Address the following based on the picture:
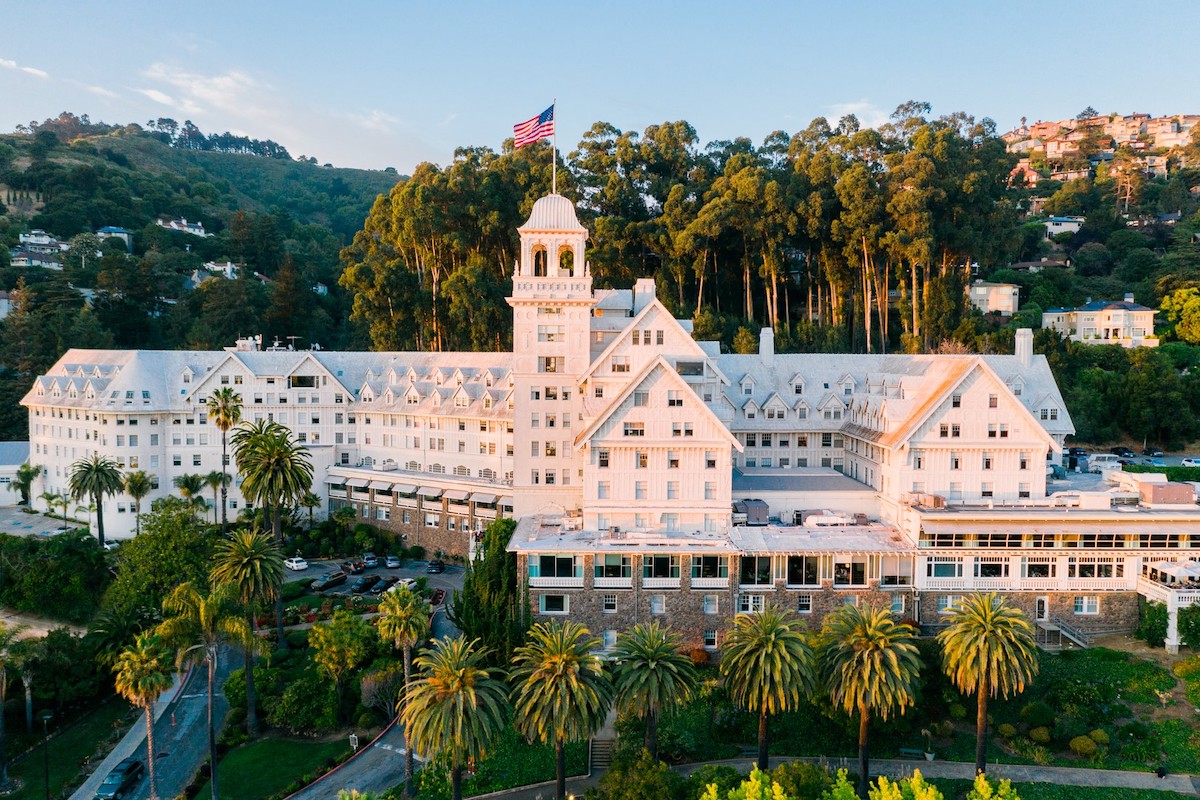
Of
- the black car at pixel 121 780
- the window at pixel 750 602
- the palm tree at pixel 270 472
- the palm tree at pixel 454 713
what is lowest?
the black car at pixel 121 780

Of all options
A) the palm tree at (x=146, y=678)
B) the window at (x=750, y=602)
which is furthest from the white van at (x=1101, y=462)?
the palm tree at (x=146, y=678)

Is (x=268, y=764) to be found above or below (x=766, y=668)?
below

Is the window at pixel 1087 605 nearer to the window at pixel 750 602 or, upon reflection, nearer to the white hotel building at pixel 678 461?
the white hotel building at pixel 678 461

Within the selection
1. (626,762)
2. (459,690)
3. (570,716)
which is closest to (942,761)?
(626,762)

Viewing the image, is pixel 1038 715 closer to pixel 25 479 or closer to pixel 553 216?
pixel 553 216

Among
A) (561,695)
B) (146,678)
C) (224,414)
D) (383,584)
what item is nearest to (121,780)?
(146,678)

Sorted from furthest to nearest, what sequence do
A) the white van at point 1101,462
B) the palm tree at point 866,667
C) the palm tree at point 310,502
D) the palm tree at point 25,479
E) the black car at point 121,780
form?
the palm tree at point 25,479
the palm tree at point 310,502
the white van at point 1101,462
the black car at point 121,780
the palm tree at point 866,667

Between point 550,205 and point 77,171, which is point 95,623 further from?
point 77,171
